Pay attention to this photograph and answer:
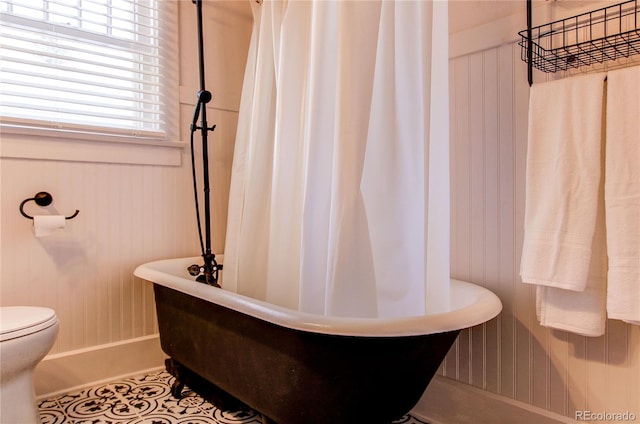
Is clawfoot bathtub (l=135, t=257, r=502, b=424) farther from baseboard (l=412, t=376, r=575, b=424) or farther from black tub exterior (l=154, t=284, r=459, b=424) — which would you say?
baseboard (l=412, t=376, r=575, b=424)

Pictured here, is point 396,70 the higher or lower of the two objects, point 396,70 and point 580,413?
the higher

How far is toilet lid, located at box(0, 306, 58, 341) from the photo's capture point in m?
1.35

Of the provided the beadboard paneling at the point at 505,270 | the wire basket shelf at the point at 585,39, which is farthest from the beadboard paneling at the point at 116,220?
the wire basket shelf at the point at 585,39

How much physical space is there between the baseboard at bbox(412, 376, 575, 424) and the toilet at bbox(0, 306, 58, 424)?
143 centimetres

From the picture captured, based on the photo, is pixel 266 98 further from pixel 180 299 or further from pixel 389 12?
pixel 180 299

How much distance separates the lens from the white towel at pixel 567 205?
4.05ft

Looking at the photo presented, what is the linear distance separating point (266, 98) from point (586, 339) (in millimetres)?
1493

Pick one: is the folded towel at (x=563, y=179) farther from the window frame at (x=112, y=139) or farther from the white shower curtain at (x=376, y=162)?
the window frame at (x=112, y=139)

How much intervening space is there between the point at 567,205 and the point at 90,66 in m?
2.09

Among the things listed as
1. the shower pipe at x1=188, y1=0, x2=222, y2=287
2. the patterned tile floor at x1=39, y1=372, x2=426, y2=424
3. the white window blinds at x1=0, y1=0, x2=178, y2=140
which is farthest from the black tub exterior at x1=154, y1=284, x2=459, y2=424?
the white window blinds at x1=0, y1=0, x2=178, y2=140

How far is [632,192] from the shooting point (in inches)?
45.9

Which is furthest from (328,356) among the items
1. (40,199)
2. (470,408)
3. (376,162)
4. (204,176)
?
(40,199)

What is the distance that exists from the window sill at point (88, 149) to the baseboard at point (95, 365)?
2.96ft

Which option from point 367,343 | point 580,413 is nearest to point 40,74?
point 367,343
